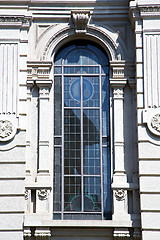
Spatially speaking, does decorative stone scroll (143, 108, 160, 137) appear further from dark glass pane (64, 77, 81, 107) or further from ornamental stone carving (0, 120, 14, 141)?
ornamental stone carving (0, 120, 14, 141)

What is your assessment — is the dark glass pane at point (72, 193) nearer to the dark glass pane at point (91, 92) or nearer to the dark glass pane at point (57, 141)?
the dark glass pane at point (57, 141)

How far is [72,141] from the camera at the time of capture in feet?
61.1

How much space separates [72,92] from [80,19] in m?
2.56

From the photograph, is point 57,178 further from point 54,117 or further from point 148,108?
point 148,108

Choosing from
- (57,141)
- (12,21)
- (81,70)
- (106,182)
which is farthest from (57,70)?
(106,182)

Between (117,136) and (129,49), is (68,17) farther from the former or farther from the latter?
(117,136)

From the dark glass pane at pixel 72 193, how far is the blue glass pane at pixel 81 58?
411 centimetres

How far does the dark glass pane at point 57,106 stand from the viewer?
18.8 metres

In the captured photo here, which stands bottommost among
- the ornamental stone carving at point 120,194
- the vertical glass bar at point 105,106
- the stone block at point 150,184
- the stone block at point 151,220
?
the stone block at point 151,220

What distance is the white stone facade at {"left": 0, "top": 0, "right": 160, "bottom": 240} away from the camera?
1717 cm

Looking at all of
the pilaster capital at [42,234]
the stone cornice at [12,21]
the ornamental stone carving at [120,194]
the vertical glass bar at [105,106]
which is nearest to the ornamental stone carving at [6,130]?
the pilaster capital at [42,234]

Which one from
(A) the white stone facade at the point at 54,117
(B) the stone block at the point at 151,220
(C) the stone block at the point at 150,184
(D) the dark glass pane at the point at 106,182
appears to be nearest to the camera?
(B) the stone block at the point at 151,220

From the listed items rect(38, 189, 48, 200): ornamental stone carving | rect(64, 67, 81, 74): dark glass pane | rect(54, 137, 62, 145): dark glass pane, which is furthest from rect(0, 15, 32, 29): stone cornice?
rect(38, 189, 48, 200): ornamental stone carving

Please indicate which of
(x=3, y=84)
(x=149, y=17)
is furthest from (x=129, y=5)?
Result: (x=3, y=84)
